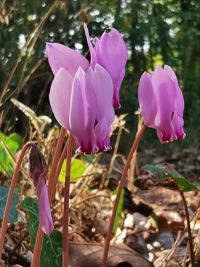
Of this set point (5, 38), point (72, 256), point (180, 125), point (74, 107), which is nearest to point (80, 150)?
point (74, 107)

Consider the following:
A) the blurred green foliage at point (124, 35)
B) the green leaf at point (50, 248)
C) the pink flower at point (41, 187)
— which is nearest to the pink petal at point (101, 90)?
the pink flower at point (41, 187)

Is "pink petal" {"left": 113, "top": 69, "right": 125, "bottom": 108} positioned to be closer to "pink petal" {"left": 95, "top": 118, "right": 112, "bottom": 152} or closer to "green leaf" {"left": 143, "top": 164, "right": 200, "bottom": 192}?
"pink petal" {"left": 95, "top": 118, "right": 112, "bottom": 152}

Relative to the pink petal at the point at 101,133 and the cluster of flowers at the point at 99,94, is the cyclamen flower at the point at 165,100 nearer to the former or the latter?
the cluster of flowers at the point at 99,94

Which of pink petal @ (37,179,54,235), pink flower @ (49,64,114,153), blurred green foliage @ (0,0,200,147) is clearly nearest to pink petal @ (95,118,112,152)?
pink flower @ (49,64,114,153)

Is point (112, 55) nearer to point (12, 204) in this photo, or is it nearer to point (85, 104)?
point (85, 104)

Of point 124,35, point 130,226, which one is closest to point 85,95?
point 130,226

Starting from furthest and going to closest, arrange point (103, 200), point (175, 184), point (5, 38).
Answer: point (5, 38) < point (103, 200) < point (175, 184)

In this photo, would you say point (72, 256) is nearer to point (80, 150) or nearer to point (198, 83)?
point (80, 150)
